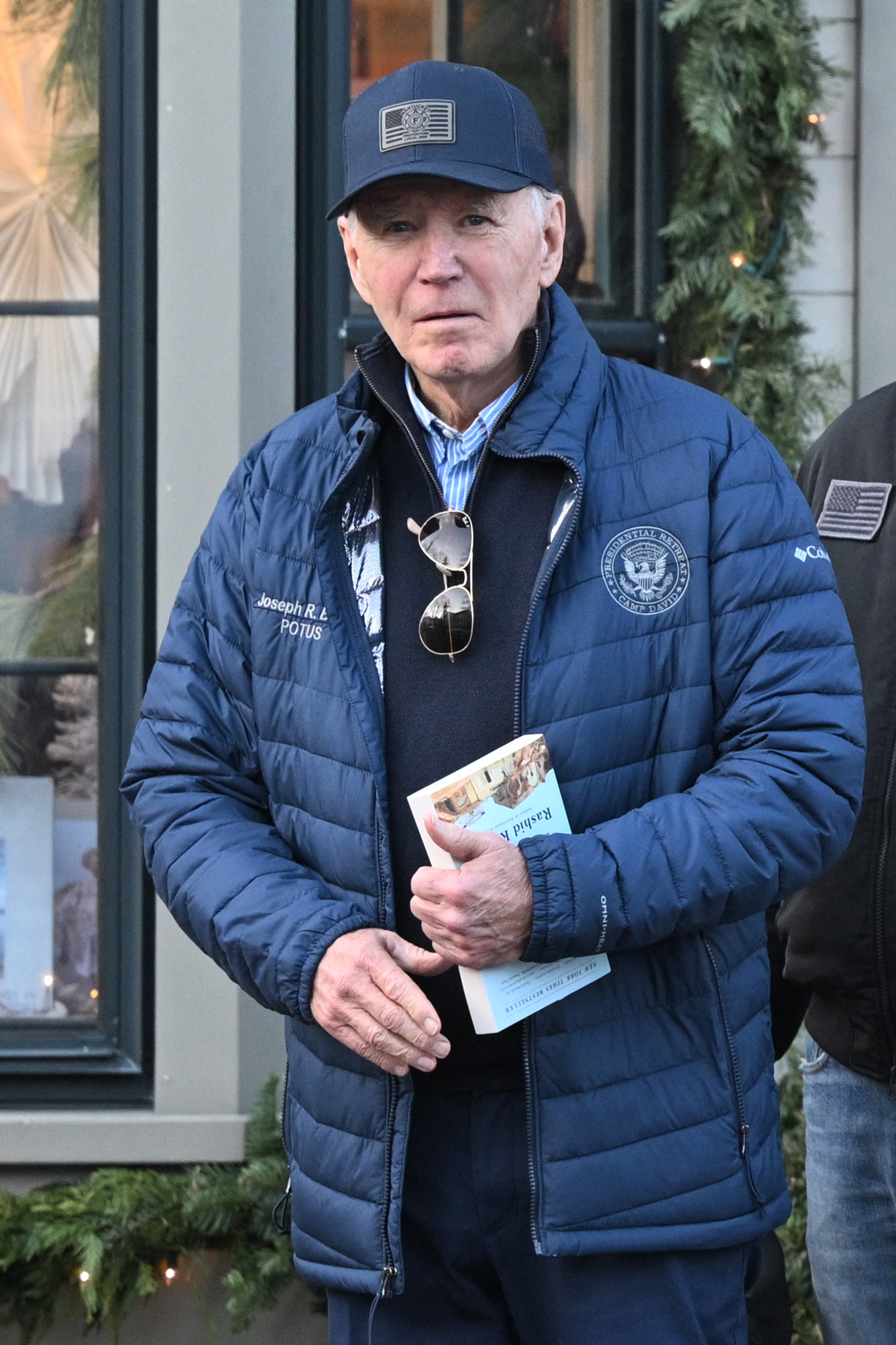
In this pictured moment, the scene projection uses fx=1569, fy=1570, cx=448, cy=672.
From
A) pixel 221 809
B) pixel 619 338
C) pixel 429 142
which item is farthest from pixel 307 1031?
pixel 619 338

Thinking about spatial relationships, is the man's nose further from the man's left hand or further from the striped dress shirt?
the man's left hand

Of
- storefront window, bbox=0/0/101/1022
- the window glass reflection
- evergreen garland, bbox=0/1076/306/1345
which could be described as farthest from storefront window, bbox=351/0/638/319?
evergreen garland, bbox=0/1076/306/1345

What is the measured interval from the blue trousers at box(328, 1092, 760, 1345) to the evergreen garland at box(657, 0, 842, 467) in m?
2.07

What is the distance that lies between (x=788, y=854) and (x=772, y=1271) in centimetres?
104

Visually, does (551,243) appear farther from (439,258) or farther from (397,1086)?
(397,1086)

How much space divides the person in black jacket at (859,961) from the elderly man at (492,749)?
39cm

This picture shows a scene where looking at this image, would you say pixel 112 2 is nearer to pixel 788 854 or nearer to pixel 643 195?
pixel 643 195

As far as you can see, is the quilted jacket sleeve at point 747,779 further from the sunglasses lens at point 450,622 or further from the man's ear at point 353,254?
the man's ear at point 353,254

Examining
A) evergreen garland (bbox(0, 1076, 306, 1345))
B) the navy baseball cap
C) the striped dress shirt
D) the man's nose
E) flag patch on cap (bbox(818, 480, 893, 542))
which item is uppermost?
the navy baseball cap

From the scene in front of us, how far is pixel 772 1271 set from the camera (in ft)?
8.38

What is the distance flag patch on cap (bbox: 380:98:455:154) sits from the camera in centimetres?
197

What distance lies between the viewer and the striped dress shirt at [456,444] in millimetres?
2096

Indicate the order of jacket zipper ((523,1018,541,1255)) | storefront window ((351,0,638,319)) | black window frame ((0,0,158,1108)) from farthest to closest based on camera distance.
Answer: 1. storefront window ((351,0,638,319))
2. black window frame ((0,0,158,1108))
3. jacket zipper ((523,1018,541,1255))

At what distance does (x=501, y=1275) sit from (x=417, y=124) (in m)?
1.45
